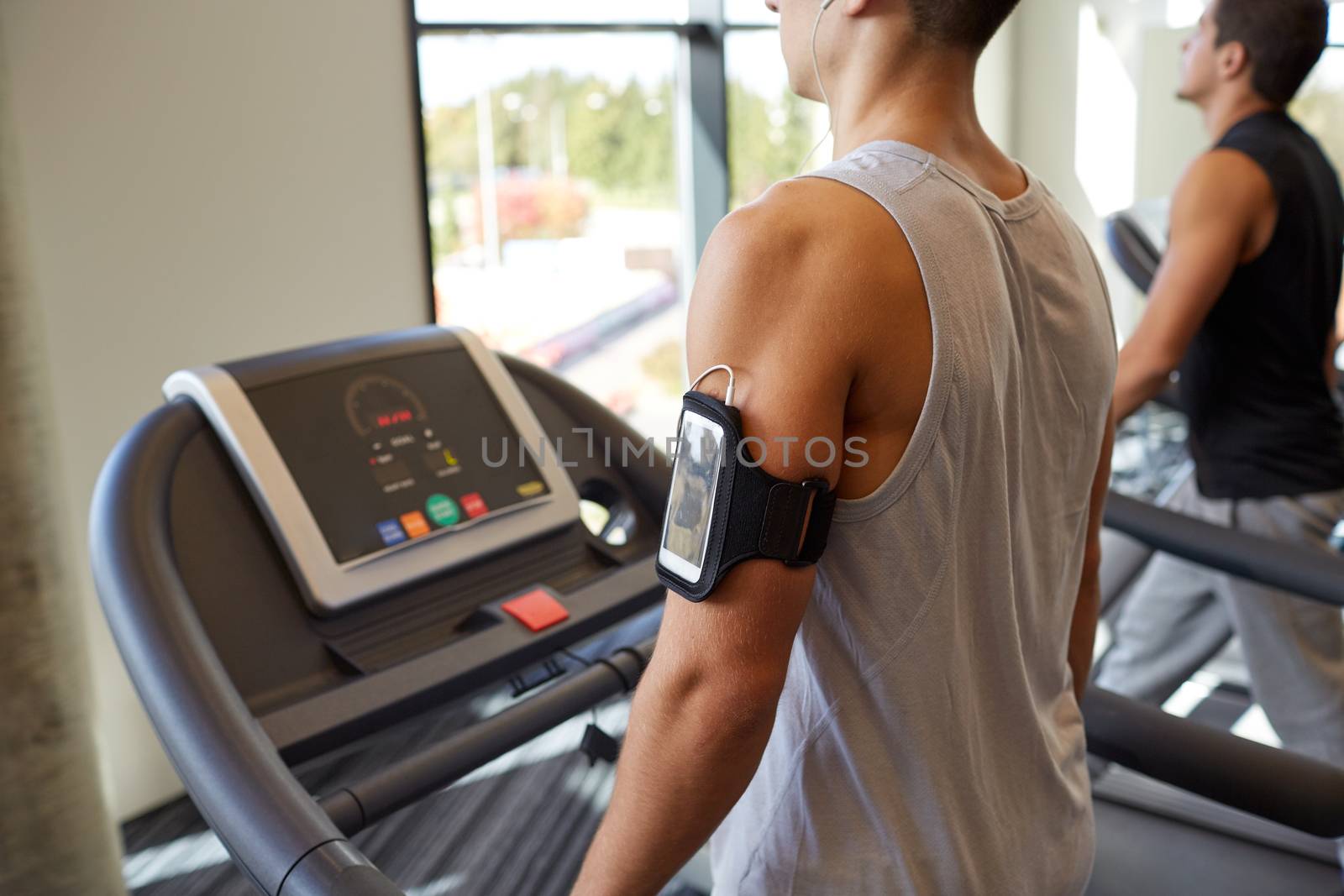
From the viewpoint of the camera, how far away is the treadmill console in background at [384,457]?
4.34 ft

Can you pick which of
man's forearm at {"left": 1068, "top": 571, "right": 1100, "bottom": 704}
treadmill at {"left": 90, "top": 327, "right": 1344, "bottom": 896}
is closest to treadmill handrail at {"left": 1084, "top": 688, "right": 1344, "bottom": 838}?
treadmill at {"left": 90, "top": 327, "right": 1344, "bottom": 896}

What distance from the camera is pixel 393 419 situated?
1.46 metres

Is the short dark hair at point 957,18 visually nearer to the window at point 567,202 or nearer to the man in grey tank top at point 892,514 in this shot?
the man in grey tank top at point 892,514

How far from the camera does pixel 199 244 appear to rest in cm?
222

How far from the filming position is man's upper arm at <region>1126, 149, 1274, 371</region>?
6.14ft

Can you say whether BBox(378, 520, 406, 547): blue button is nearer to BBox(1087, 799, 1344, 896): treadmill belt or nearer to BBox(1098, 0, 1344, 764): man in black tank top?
BBox(1098, 0, 1344, 764): man in black tank top

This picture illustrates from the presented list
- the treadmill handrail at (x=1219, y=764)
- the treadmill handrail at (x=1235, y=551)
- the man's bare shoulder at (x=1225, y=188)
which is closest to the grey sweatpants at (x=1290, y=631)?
the treadmill handrail at (x=1235, y=551)

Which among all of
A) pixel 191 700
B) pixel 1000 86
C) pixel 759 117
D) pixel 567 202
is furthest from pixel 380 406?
pixel 1000 86

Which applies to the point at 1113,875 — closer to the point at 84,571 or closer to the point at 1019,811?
the point at 1019,811

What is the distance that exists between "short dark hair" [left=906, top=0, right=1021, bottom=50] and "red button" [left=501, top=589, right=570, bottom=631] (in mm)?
839

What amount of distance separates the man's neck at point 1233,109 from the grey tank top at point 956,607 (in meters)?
1.22

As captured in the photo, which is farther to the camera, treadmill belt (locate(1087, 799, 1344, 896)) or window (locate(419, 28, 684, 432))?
window (locate(419, 28, 684, 432))

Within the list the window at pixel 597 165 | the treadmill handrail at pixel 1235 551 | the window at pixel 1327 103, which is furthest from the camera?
the window at pixel 1327 103

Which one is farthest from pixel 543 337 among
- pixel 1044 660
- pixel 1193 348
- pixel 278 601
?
pixel 1044 660
